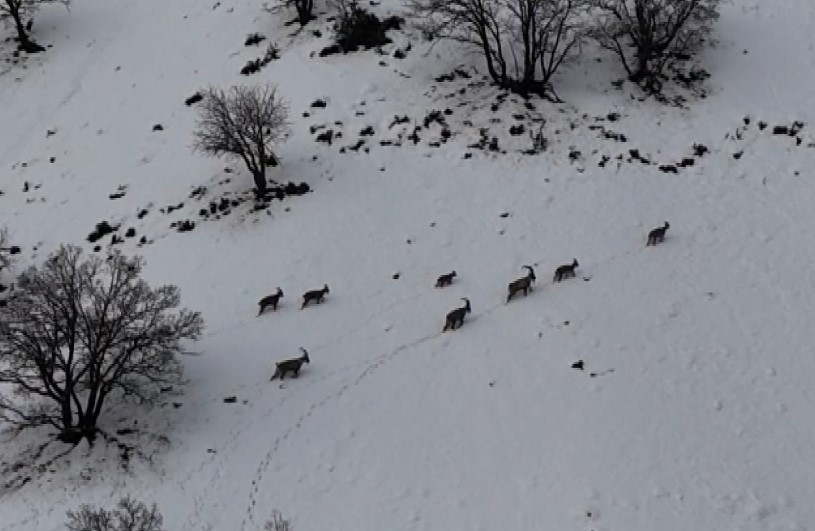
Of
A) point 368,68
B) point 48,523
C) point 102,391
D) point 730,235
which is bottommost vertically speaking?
point 48,523

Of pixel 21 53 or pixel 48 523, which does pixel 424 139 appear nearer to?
pixel 48 523

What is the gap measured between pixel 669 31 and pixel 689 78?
2091 mm

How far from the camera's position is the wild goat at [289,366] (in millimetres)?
23203

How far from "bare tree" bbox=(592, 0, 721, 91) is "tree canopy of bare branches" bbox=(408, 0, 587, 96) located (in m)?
1.25

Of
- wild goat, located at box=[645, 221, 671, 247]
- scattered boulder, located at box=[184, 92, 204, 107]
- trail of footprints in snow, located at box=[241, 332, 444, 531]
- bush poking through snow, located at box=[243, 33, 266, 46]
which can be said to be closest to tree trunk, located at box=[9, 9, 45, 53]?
scattered boulder, located at box=[184, 92, 204, 107]

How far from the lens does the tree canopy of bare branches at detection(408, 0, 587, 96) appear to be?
33.3 metres

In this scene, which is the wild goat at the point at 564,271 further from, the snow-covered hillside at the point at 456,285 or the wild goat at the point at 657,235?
the wild goat at the point at 657,235

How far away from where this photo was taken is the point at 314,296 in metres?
25.8

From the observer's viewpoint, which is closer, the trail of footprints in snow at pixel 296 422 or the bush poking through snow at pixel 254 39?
the trail of footprints in snow at pixel 296 422

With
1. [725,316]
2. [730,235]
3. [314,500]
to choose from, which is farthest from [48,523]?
[730,235]

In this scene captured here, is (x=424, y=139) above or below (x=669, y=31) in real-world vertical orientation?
below

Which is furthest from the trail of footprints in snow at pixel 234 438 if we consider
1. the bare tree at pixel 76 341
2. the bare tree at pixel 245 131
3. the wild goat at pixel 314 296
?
the bare tree at pixel 245 131

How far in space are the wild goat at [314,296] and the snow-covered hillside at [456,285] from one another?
46 centimetres

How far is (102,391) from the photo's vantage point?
72.1 feet
